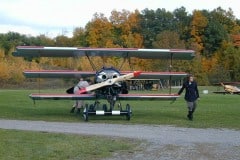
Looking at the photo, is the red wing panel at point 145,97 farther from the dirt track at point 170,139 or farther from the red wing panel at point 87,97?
the dirt track at point 170,139

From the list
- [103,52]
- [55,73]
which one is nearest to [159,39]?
[103,52]

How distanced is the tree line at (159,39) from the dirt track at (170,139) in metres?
71.1

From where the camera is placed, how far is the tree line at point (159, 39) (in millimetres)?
98444

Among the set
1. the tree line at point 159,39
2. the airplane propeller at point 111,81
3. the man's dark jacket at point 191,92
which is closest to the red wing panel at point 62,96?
the airplane propeller at point 111,81

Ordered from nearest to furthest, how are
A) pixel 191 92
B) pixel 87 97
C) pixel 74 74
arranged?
pixel 191 92, pixel 87 97, pixel 74 74

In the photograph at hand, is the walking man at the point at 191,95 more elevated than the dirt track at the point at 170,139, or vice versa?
the walking man at the point at 191,95

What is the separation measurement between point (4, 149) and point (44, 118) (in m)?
10.8

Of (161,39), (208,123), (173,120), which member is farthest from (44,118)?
(161,39)

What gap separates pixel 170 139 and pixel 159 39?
9016 centimetres

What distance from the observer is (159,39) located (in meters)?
104

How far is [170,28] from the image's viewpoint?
135250mm

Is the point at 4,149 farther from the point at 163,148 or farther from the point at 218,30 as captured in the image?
the point at 218,30

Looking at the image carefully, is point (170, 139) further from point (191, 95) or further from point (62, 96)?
point (62, 96)

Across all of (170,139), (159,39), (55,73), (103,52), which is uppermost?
(159,39)
